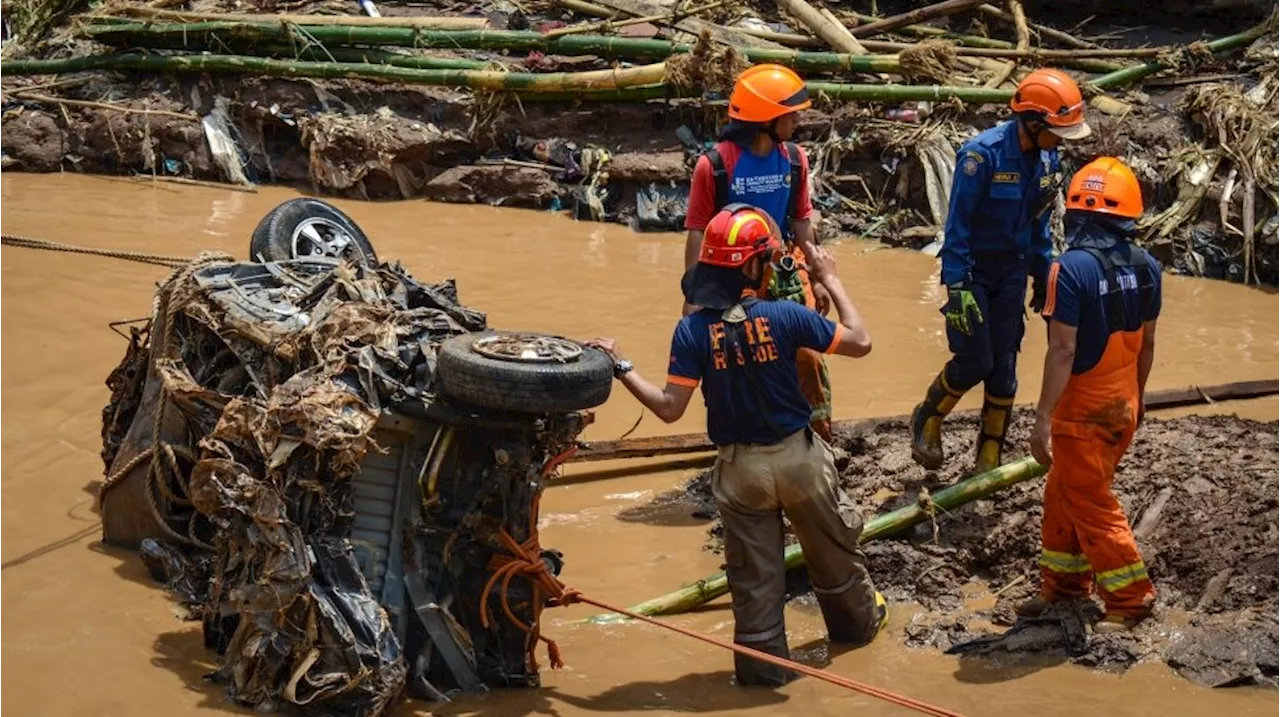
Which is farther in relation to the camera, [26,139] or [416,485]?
[26,139]

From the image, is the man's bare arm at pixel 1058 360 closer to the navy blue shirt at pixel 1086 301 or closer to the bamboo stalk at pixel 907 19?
the navy blue shirt at pixel 1086 301

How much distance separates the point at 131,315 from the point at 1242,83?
9.35m

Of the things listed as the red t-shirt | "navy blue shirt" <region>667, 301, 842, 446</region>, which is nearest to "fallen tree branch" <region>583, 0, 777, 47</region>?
the red t-shirt

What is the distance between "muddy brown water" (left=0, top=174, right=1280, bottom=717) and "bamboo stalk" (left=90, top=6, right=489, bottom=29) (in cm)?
183

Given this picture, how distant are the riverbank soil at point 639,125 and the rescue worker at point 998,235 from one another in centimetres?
539

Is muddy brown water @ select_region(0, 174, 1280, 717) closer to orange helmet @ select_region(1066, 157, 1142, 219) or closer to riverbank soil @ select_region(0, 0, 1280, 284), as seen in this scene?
riverbank soil @ select_region(0, 0, 1280, 284)

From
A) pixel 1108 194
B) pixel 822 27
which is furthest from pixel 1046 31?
pixel 1108 194

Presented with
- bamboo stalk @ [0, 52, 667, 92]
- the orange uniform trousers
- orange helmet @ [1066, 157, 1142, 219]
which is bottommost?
the orange uniform trousers

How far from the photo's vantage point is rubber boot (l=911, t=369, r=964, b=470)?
777cm

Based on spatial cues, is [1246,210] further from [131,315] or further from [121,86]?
[121,86]

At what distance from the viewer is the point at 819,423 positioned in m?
7.73

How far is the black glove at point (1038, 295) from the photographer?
7609mm

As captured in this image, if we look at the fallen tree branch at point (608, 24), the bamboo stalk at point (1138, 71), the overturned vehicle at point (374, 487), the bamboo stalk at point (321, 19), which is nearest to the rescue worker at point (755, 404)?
the overturned vehicle at point (374, 487)

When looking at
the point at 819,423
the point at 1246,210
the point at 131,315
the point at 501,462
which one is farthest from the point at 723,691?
the point at 1246,210
